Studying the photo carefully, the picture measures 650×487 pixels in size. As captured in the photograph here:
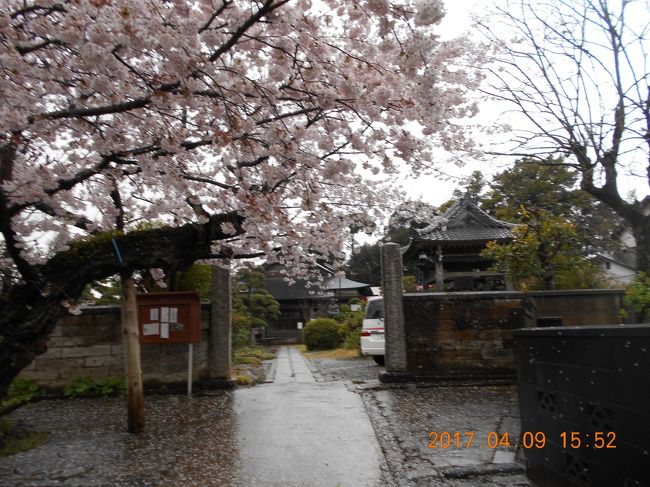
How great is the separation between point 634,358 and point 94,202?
6692 mm

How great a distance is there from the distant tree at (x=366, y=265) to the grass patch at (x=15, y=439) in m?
42.2

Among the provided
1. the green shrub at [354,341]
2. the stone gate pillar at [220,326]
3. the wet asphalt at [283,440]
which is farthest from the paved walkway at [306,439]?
the green shrub at [354,341]

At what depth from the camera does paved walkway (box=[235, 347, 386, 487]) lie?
14.6 ft

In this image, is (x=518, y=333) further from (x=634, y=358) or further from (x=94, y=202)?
(x=94, y=202)

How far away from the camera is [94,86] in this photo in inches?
166

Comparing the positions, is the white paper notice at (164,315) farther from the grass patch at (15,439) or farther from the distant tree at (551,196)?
the distant tree at (551,196)

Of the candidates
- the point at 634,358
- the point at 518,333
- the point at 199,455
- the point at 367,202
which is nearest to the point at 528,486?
the point at 518,333

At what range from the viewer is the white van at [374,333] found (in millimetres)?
13266

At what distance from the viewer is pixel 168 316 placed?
8.61m

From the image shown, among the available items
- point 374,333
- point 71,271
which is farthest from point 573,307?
point 71,271

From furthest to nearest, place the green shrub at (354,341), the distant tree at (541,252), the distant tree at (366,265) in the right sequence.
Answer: the distant tree at (366,265), the green shrub at (354,341), the distant tree at (541,252)

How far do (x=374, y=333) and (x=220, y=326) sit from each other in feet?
18.1
